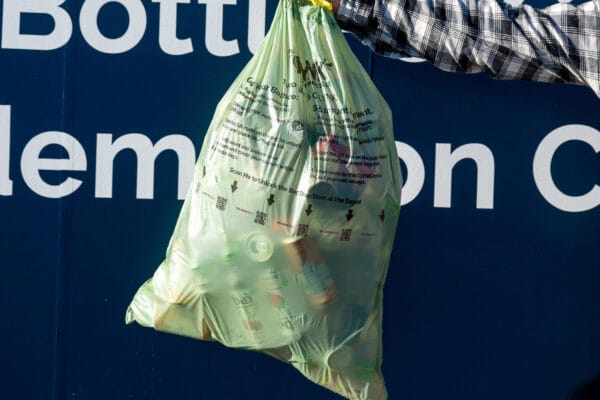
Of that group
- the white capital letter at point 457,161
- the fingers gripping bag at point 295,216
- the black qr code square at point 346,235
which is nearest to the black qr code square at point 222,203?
the fingers gripping bag at point 295,216

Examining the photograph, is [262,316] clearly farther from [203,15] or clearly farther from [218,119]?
[203,15]

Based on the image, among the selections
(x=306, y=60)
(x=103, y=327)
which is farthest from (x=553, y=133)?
(x=103, y=327)

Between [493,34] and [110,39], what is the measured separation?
42.7 inches

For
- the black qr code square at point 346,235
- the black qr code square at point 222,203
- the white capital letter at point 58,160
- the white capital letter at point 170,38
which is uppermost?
Result: the white capital letter at point 170,38

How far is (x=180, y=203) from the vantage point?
8.77ft

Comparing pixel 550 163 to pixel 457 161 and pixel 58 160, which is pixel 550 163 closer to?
pixel 457 161

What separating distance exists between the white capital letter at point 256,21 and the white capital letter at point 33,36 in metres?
0.50

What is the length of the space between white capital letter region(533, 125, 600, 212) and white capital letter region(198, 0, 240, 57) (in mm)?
914

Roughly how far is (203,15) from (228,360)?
99 centimetres

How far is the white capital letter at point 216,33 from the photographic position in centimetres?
264

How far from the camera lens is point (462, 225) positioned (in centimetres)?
268

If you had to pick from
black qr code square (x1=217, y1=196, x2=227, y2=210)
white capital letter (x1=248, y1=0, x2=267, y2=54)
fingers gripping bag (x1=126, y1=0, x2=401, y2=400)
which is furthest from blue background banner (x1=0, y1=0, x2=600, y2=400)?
black qr code square (x1=217, y1=196, x2=227, y2=210)

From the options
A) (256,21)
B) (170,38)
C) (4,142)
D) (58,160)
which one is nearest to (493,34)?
(256,21)

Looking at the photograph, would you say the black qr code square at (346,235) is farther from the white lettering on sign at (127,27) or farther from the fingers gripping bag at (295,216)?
the white lettering on sign at (127,27)
